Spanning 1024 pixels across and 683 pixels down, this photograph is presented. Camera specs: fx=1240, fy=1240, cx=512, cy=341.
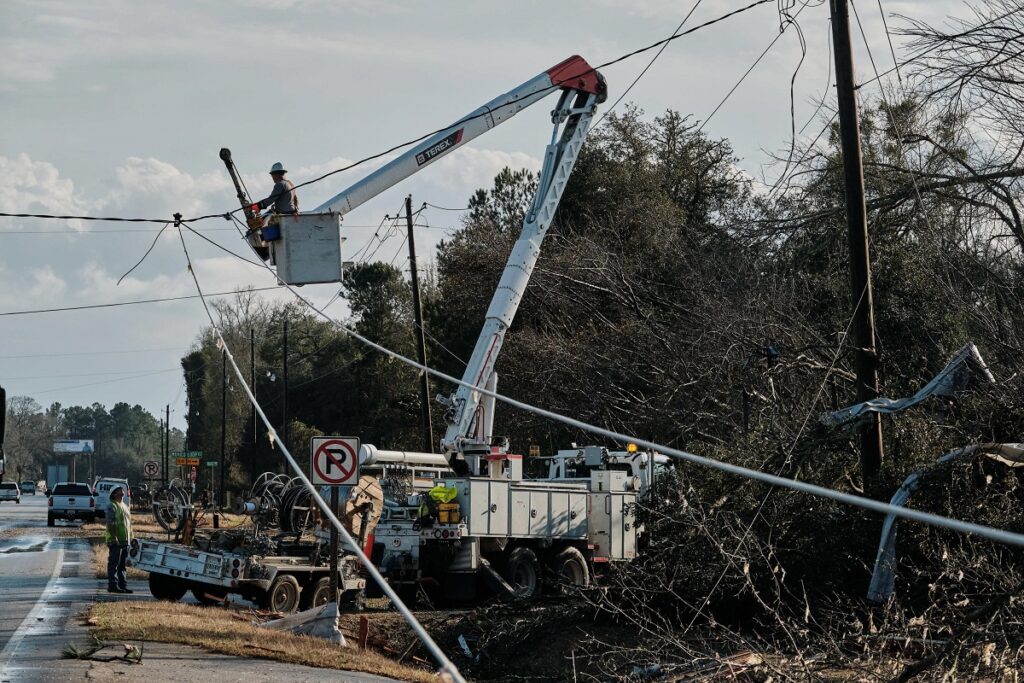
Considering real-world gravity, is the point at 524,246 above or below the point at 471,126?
below

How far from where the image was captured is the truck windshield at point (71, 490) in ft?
160

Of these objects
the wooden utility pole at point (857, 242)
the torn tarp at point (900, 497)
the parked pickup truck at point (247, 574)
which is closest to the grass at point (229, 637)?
the parked pickup truck at point (247, 574)

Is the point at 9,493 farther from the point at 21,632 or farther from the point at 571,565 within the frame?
the point at 21,632

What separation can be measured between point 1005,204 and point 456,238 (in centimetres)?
3068

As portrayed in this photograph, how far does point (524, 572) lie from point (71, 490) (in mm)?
33727

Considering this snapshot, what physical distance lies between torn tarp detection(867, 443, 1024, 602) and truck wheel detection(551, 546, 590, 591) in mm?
9325

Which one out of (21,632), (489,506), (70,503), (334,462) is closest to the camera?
(21,632)

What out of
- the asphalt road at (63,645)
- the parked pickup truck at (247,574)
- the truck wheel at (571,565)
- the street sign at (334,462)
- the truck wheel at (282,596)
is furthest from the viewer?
the truck wheel at (571,565)

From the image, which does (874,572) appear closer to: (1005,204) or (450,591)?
(1005,204)

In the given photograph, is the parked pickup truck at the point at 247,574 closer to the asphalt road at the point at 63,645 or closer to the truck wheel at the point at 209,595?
the truck wheel at the point at 209,595

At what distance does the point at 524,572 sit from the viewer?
20391 mm

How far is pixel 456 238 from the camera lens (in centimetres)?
4500

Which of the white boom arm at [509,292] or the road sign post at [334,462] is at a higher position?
the white boom arm at [509,292]

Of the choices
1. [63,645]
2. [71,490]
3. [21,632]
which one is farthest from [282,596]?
[71,490]
